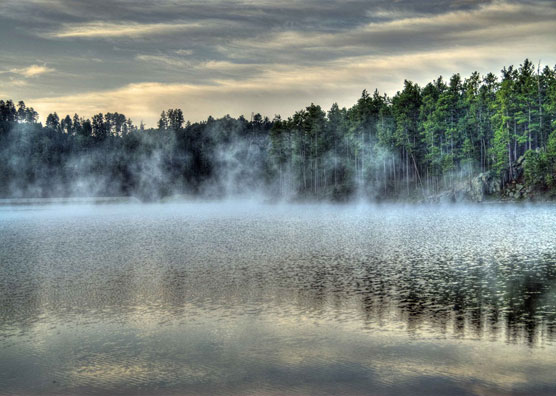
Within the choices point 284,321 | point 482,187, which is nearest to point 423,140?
point 482,187

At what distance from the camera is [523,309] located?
65.2 ft

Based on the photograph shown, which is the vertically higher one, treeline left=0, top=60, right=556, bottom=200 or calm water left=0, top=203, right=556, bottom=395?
treeline left=0, top=60, right=556, bottom=200

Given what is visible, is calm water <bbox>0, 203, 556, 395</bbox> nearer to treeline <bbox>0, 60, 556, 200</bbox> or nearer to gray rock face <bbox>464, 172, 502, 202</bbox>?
gray rock face <bbox>464, 172, 502, 202</bbox>

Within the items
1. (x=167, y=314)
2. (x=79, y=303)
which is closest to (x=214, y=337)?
(x=167, y=314)

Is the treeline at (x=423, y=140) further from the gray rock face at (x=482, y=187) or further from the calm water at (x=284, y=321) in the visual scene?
the calm water at (x=284, y=321)

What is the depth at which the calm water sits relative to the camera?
13.1 meters

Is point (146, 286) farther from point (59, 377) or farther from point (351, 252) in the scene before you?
point (351, 252)

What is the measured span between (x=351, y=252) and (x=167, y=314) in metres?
19.5

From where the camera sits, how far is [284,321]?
1878 centimetres

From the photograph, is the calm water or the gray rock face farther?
the gray rock face

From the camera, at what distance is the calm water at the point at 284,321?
13.1 m

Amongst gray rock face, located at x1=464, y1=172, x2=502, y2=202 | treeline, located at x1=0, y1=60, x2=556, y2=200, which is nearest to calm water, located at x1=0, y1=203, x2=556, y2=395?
gray rock face, located at x1=464, y1=172, x2=502, y2=202

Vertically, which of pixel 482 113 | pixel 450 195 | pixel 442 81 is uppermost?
pixel 442 81

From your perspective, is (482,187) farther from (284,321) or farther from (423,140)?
(284,321)
